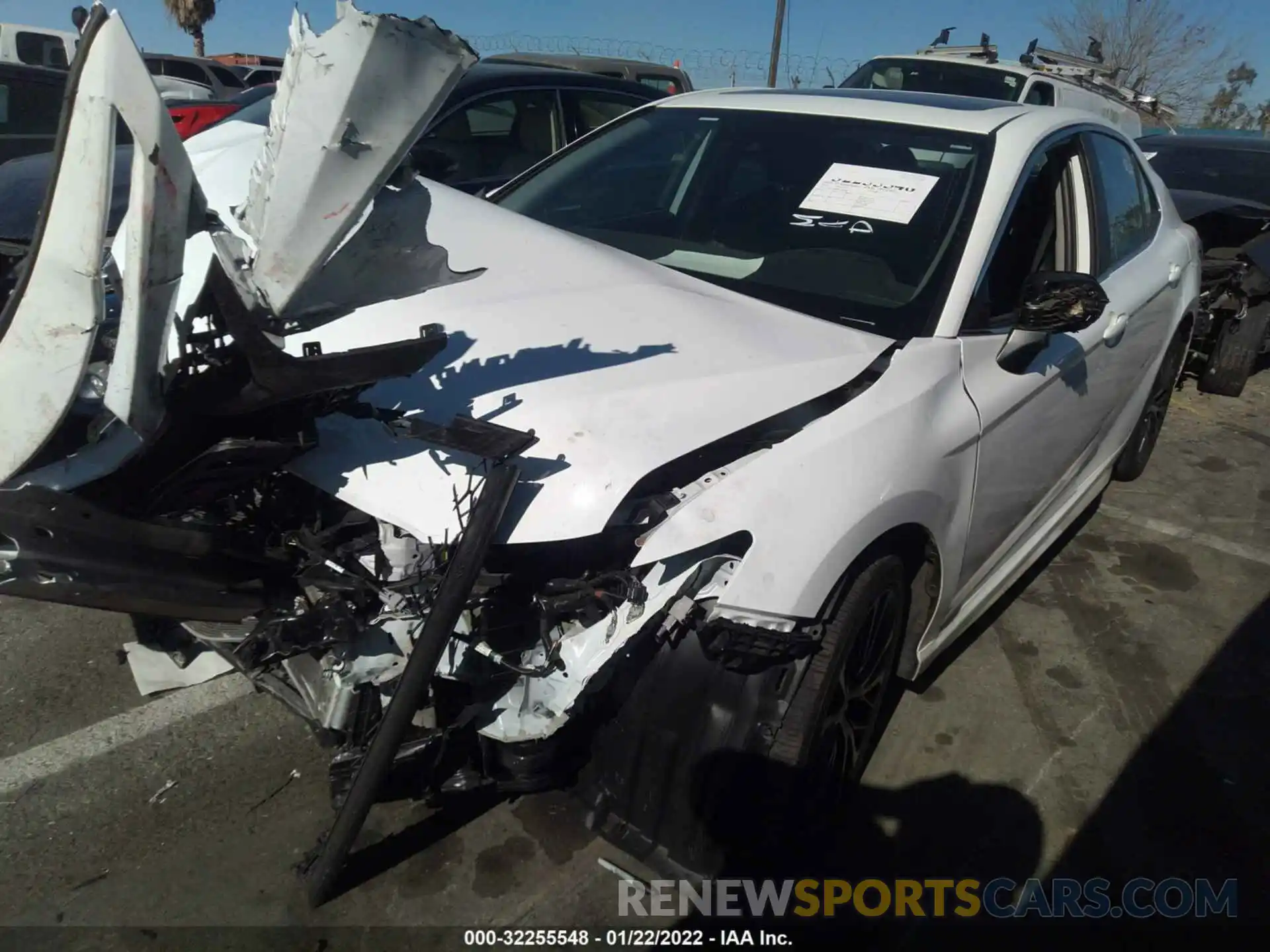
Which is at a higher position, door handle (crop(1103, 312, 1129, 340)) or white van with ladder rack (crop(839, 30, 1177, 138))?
white van with ladder rack (crop(839, 30, 1177, 138))

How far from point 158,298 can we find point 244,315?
0.44 ft

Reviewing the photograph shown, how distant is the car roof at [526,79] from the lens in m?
5.41

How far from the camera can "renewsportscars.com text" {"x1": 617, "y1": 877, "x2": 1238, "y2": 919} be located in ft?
7.25

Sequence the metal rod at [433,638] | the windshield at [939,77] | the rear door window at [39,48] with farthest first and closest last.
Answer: the rear door window at [39,48] < the windshield at [939,77] < the metal rod at [433,638]

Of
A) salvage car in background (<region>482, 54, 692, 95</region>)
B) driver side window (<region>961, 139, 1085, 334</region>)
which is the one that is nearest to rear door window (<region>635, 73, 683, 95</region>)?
salvage car in background (<region>482, 54, 692, 95</region>)

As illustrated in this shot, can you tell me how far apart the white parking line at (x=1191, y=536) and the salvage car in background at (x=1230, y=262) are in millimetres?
2120

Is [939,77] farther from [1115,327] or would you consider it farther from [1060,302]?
[1060,302]

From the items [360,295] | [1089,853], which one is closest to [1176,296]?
[1089,853]

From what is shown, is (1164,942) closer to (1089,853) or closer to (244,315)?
(1089,853)

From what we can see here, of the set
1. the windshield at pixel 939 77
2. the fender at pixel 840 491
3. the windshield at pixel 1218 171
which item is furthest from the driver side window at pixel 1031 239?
the windshield at pixel 939 77

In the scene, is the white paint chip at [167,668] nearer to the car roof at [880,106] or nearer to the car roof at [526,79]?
the car roof at [880,106]

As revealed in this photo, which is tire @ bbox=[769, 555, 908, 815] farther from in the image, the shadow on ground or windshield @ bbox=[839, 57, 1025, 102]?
windshield @ bbox=[839, 57, 1025, 102]

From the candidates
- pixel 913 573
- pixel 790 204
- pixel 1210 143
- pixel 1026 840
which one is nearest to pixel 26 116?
pixel 790 204

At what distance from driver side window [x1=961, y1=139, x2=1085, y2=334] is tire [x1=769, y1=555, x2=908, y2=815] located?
2.53ft
